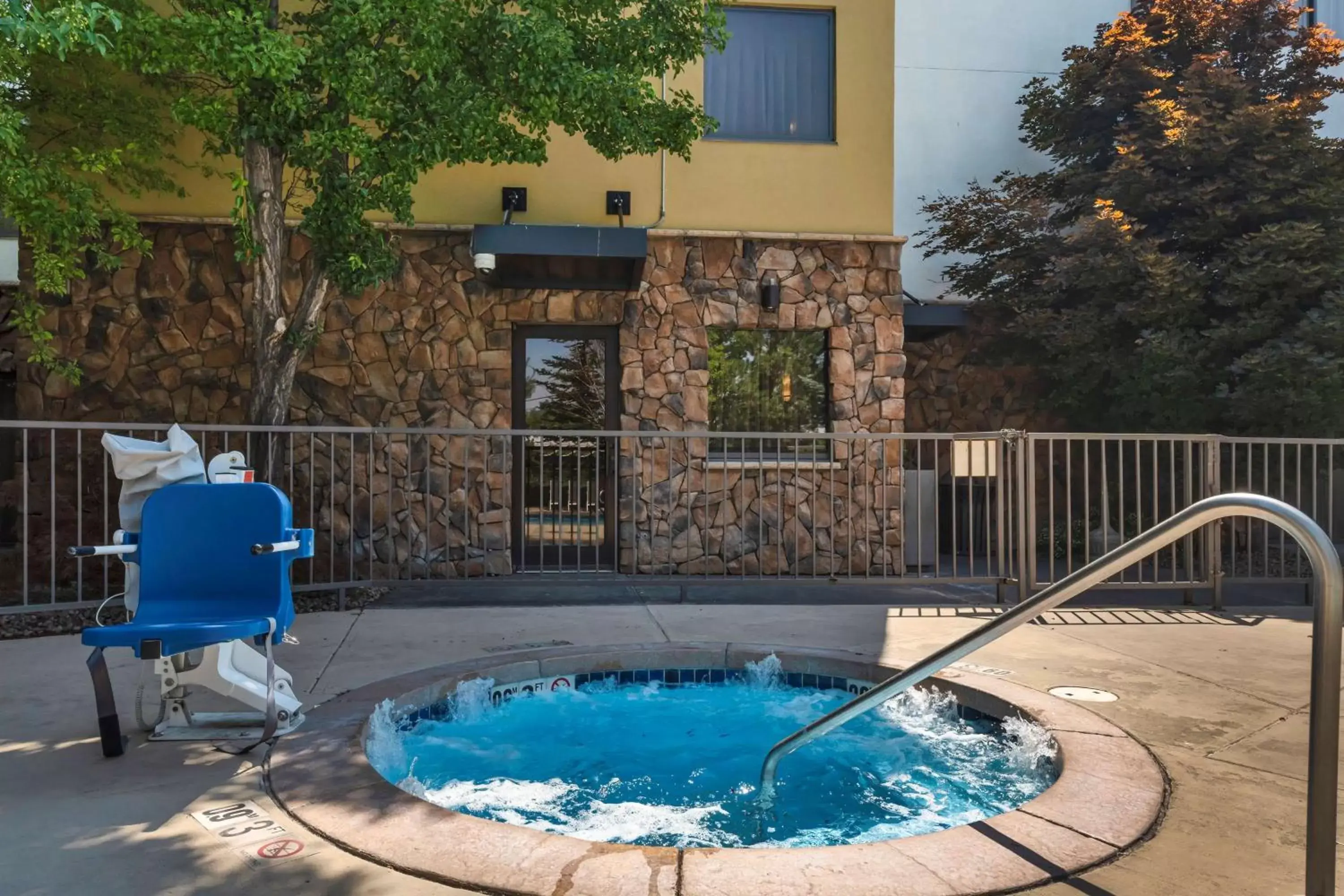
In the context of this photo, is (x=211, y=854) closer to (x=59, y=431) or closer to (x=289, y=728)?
(x=289, y=728)

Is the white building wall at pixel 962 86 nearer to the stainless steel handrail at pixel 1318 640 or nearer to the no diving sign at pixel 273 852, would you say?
Result: the stainless steel handrail at pixel 1318 640

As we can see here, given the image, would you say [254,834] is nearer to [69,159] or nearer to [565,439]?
[565,439]

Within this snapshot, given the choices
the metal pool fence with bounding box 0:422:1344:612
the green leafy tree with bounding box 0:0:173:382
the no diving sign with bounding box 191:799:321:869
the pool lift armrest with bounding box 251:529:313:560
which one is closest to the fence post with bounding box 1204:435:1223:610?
the metal pool fence with bounding box 0:422:1344:612

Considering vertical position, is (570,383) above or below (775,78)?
below

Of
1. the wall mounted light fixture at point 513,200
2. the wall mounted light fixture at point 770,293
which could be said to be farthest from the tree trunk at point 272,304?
the wall mounted light fixture at point 770,293

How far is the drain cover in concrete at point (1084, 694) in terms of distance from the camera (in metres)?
3.95

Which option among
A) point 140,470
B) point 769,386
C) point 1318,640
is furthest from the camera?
point 769,386

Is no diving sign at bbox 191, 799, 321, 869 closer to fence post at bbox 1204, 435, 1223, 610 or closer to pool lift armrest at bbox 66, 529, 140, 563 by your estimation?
pool lift armrest at bbox 66, 529, 140, 563

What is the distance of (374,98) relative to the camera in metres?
5.90

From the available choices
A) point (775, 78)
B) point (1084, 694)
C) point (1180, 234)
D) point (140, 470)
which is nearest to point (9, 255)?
point (140, 470)

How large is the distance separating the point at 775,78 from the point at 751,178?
1144 mm

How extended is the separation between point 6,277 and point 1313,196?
520 inches

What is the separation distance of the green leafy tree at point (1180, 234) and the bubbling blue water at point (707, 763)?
23.3 feet

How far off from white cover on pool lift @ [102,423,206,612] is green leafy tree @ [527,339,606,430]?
5335 mm
